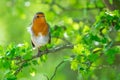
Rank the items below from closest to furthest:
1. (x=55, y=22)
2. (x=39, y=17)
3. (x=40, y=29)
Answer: (x=39, y=17)
(x=40, y=29)
(x=55, y=22)

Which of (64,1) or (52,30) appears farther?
(64,1)

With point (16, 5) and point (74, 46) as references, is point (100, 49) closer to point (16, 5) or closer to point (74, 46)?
point (74, 46)

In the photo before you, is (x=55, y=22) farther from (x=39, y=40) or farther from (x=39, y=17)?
(x=39, y=17)

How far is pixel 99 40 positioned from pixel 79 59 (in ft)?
1.14

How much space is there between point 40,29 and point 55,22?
1.45 meters

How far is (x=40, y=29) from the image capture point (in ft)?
28.7

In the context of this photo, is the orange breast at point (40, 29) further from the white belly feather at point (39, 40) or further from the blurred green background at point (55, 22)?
the blurred green background at point (55, 22)

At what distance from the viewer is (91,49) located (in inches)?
300

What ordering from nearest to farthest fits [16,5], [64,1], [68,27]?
[68,27]
[16,5]
[64,1]

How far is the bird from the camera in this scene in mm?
8644

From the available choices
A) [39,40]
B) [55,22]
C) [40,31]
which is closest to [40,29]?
[40,31]

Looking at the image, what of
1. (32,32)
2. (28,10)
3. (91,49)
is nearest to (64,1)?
(28,10)

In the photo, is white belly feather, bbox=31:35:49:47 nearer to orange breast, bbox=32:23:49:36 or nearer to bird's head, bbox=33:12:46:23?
orange breast, bbox=32:23:49:36

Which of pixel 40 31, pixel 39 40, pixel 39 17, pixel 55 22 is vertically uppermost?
pixel 39 17
